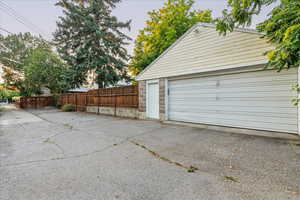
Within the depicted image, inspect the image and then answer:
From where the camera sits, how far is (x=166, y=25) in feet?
43.4

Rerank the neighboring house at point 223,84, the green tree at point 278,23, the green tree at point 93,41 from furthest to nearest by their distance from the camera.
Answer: the green tree at point 93,41 < the neighboring house at point 223,84 < the green tree at point 278,23

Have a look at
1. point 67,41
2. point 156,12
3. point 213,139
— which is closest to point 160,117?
point 213,139

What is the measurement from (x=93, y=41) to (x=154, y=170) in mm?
15260

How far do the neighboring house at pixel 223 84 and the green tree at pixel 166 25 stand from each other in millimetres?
6463

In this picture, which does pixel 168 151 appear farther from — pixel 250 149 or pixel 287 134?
pixel 287 134

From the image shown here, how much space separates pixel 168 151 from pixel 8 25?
14446 millimetres

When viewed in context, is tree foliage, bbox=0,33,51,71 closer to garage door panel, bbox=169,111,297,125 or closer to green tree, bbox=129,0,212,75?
green tree, bbox=129,0,212,75

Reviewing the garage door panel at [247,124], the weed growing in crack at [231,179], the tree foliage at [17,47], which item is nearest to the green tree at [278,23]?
the garage door panel at [247,124]

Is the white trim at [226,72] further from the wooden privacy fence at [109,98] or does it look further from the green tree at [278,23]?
the wooden privacy fence at [109,98]

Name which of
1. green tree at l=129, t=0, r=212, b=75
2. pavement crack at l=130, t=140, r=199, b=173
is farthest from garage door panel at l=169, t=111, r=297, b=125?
green tree at l=129, t=0, r=212, b=75

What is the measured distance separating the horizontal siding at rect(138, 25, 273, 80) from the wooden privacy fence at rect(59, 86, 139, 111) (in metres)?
2.08

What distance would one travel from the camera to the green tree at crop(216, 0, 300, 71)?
2.32 m

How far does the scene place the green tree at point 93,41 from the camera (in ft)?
46.4

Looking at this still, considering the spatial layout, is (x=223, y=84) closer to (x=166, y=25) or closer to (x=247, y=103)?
(x=247, y=103)
